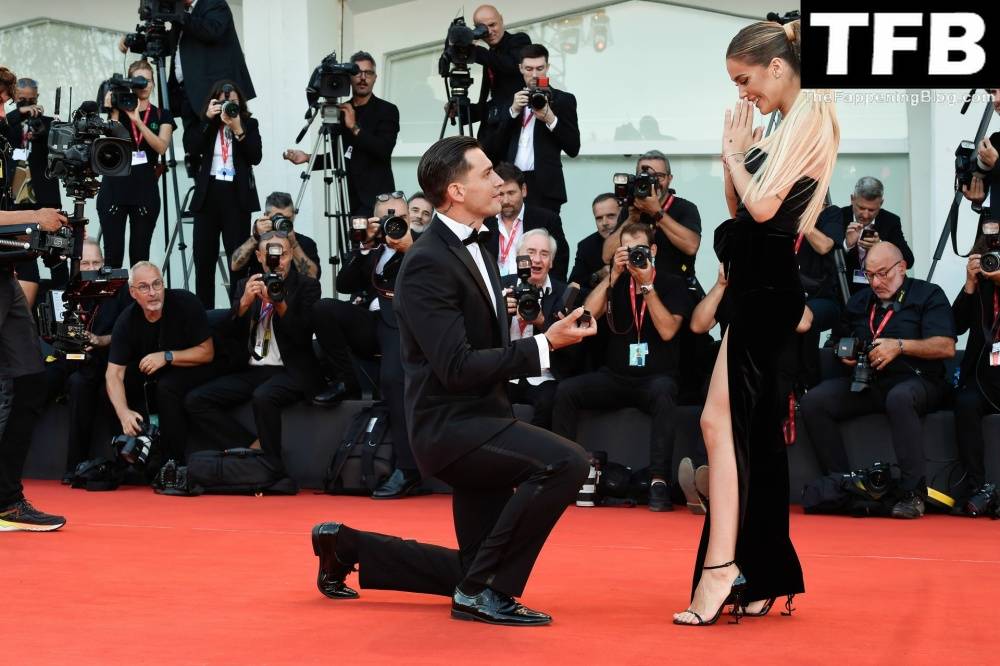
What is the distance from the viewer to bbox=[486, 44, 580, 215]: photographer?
852 cm

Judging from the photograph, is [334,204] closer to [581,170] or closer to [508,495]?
[581,170]

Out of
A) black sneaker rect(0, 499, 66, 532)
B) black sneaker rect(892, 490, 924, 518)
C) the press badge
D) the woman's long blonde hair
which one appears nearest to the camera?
the woman's long blonde hair

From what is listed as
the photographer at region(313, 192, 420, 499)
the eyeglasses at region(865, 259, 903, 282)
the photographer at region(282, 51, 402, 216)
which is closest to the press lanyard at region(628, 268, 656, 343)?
the eyeglasses at region(865, 259, 903, 282)

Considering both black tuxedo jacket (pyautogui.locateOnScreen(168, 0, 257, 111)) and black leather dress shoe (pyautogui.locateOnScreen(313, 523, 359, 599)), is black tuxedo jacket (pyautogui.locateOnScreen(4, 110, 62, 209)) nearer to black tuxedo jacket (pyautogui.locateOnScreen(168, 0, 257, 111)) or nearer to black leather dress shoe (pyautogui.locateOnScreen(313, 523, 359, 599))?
black tuxedo jacket (pyautogui.locateOnScreen(168, 0, 257, 111))

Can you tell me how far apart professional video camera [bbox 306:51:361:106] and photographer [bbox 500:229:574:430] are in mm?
1867

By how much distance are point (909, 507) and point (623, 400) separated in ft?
5.28

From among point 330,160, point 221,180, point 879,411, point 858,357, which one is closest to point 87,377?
point 221,180

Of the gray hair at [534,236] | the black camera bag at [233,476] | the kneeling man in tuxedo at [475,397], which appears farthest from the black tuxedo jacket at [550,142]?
the kneeling man in tuxedo at [475,397]

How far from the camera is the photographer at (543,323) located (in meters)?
7.59

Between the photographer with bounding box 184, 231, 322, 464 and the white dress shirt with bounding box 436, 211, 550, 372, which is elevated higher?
the white dress shirt with bounding box 436, 211, 550, 372

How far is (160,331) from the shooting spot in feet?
27.8

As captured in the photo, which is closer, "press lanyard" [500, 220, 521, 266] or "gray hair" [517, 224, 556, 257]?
"gray hair" [517, 224, 556, 257]

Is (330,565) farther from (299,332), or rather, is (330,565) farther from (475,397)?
(299,332)

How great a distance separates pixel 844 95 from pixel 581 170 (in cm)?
210
